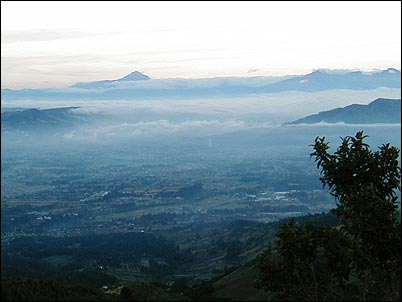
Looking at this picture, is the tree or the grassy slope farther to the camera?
the grassy slope

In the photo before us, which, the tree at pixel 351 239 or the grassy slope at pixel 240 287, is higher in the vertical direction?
the tree at pixel 351 239

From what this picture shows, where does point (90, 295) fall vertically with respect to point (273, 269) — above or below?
below

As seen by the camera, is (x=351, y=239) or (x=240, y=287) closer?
(x=351, y=239)

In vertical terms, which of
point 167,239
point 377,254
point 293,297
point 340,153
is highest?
point 340,153

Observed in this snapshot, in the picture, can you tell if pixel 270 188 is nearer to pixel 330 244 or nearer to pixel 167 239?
pixel 167 239

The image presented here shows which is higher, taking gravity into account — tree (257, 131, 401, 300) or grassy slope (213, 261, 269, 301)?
tree (257, 131, 401, 300)

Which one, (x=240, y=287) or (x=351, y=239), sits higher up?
(x=351, y=239)


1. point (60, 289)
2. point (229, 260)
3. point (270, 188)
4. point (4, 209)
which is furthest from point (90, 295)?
point (270, 188)

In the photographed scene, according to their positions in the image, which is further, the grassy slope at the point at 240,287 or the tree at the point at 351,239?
the grassy slope at the point at 240,287
